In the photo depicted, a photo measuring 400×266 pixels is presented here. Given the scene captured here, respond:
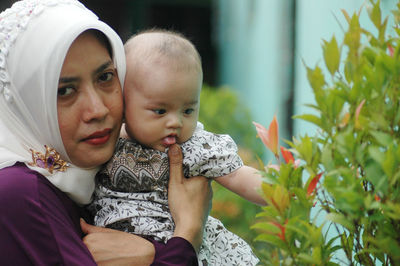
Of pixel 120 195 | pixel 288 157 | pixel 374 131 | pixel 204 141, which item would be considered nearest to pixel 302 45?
pixel 204 141

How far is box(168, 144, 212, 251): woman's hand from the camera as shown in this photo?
1.85 metres

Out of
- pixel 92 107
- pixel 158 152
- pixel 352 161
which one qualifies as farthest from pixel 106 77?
pixel 352 161

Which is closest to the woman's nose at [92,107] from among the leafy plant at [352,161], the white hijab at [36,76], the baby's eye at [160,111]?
the white hijab at [36,76]

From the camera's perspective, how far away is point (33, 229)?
1.61 meters

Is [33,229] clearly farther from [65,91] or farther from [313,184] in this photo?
[313,184]

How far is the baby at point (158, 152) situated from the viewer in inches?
75.1

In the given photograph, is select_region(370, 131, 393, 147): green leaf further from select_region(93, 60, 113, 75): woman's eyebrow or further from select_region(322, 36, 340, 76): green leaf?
select_region(93, 60, 113, 75): woman's eyebrow

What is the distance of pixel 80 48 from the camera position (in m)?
1.79

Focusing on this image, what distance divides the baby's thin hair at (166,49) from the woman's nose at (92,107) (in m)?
0.28

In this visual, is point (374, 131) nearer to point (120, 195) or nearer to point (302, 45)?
point (120, 195)

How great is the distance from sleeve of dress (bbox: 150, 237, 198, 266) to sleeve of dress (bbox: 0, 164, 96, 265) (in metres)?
0.24

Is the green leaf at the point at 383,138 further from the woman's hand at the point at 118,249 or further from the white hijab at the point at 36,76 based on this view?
the white hijab at the point at 36,76

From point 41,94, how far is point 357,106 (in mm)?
1158

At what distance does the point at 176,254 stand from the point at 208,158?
16.6 inches
